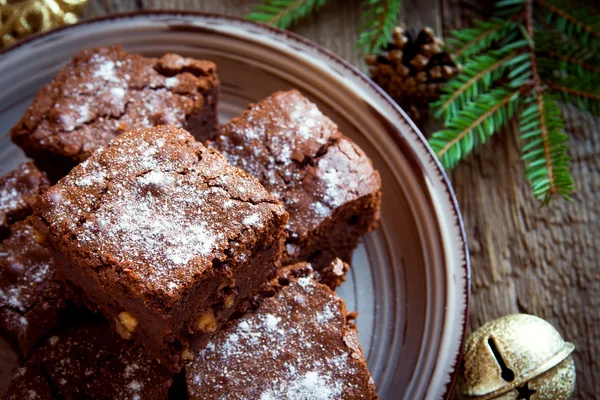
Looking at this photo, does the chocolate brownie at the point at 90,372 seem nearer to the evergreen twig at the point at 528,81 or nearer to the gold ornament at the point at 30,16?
the evergreen twig at the point at 528,81

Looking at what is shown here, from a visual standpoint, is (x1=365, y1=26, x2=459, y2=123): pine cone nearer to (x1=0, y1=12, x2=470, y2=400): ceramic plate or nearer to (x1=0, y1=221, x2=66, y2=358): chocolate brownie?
(x1=0, y1=12, x2=470, y2=400): ceramic plate

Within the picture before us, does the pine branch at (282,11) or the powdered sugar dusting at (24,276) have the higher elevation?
the pine branch at (282,11)

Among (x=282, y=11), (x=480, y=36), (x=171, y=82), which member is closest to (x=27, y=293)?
(x=171, y=82)

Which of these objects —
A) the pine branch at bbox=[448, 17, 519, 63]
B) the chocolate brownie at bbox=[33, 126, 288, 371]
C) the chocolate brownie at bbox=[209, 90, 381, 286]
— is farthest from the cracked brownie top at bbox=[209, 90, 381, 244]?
the pine branch at bbox=[448, 17, 519, 63]

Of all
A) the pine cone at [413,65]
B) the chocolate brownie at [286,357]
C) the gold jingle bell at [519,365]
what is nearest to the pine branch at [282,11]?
the pine cone at [413,65]

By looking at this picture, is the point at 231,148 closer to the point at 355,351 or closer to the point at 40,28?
the point at 355,351

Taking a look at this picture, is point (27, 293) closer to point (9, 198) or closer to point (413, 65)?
point (9, 198)
